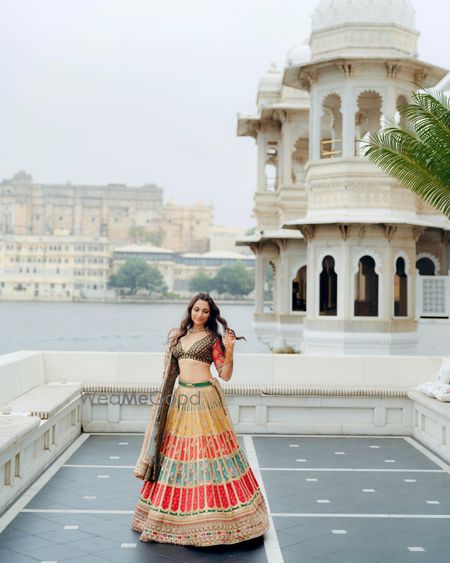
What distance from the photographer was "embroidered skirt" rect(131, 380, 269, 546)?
6.03 metres

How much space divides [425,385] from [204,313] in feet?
15.5

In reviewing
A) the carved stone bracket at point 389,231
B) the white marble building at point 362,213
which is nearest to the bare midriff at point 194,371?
the white marble building at point 362,213

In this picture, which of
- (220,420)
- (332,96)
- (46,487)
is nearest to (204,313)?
(220,420)

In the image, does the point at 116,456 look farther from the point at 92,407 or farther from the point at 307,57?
the point at 307,57

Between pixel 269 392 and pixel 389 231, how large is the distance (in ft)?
26.9

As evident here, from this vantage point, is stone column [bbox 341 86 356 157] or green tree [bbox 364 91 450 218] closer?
green tree [bbox 364 91 450 218]

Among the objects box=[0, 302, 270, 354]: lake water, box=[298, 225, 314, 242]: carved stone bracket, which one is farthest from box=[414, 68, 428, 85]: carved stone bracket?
box=[0, 302, 270, 354]: lake water

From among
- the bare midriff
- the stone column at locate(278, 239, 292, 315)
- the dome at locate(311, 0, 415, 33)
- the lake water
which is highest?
the dome at locate(311, 0, 415, 33)

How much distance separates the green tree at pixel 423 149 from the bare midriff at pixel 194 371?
434cm

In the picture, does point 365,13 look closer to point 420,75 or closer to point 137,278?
point 420,75

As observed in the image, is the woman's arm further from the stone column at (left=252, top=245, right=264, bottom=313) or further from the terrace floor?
the stone column at (left=252, top=245, right=264, bottom=313)

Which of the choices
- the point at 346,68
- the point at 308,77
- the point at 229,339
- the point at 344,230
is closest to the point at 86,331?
the point at 308,77

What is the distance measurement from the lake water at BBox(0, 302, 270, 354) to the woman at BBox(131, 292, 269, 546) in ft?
109

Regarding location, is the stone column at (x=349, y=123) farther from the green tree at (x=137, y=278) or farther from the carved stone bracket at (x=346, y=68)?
the green tree at (x=137, y=278)
